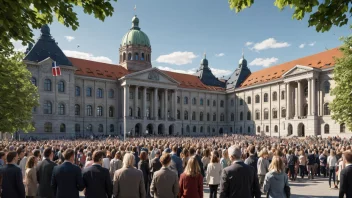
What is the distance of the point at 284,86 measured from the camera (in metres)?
66.5

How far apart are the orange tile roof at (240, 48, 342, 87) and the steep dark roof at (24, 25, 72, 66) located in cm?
4430

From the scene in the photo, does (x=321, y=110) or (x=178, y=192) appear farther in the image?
(x=321, y=110)

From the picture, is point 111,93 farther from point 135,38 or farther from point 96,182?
point 96,182

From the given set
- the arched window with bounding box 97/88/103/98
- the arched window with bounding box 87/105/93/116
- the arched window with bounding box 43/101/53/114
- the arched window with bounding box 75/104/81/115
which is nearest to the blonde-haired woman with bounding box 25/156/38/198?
the arched window with bounding box 43/101/53/114

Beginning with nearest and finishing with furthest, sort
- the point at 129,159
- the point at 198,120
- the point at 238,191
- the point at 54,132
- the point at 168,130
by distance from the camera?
the point at 238,191 → the point at 129,159 → the point at 54,132 → the point at 168,130 → the point at 198,120

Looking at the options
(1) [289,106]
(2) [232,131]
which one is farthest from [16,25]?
(2) [232,131]

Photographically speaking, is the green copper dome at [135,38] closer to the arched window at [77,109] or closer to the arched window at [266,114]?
the arched window at [77,109]

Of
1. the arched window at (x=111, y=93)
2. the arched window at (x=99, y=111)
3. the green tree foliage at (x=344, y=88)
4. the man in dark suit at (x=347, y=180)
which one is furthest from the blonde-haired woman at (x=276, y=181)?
the arched window at (x=111, y=93)

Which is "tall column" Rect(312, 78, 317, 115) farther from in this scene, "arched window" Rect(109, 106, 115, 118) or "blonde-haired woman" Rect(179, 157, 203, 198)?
"blonde-haired woman" Rect(179, 157, 203, 198)

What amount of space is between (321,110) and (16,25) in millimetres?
60649

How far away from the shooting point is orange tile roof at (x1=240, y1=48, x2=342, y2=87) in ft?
200

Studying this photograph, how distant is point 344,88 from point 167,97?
4780 cm

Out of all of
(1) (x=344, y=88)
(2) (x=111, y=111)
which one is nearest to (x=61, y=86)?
(2) (x=111, y=111)

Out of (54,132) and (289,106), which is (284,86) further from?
(54,132)
